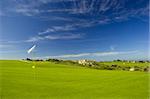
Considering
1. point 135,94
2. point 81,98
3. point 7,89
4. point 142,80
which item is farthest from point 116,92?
point 7,89

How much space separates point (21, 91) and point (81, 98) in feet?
23.6

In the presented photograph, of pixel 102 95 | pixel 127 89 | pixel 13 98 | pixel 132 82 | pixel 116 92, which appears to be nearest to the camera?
pixel 13 98

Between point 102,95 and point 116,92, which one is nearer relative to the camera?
point 102,95

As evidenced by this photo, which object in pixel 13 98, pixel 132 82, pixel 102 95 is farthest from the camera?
pixel 132 82

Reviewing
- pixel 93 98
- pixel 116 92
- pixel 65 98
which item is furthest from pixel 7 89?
pixel 116 92

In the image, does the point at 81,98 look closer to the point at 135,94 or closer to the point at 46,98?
the point at 46,98

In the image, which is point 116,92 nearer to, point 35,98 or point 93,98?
point 93,98

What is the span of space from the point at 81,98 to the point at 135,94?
660cm

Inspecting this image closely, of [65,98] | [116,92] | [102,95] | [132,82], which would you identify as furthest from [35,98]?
[132,82]

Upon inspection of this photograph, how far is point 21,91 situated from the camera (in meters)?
26.6

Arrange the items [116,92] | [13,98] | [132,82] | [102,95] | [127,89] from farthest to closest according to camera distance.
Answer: [132,82] < [127,89] < [116,92] < [102,95] < [13,98]

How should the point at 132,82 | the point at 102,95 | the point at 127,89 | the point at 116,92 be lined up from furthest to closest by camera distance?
the point at 132,82 < the point at 127,89 < the point at 116,92 < the point at 102,95

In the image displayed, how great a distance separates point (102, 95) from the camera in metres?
25.0

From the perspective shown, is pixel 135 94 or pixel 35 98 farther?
pixel 135 94
